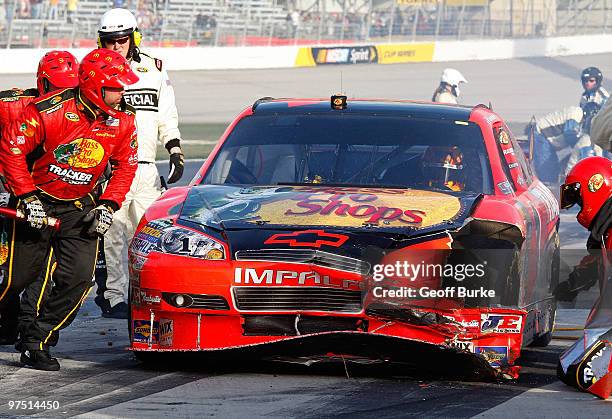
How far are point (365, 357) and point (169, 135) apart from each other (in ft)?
10.7

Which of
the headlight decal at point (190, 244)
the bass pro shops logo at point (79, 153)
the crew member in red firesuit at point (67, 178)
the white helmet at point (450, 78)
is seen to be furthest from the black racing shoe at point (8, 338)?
the white helmet at point (450, 78)

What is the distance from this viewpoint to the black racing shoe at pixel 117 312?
8898 millimetres

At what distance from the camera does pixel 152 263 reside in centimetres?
639

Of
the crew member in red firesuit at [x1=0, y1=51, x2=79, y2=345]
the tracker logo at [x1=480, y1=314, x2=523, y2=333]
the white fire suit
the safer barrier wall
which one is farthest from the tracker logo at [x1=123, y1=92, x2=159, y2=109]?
the safer barrier wall

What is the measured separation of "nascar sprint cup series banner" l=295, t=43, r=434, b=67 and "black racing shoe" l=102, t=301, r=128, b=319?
36.0 metres

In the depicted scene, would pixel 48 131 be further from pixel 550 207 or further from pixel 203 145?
pixel 203 145

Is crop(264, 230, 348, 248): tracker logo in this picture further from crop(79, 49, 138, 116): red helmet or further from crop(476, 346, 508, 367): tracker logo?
crop(79, 49, 138, 116): red helmet

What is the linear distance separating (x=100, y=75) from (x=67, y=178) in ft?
1.84

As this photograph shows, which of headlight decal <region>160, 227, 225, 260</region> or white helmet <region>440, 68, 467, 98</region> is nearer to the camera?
headlight decal <region>160, 227, 225, 260</region>

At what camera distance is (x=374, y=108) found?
26.1 feet

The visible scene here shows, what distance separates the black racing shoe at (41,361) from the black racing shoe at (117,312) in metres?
2.15

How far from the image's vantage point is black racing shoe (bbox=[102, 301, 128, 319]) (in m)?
8.90

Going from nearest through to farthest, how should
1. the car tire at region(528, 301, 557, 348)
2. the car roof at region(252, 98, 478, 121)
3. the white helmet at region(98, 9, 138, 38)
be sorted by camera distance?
1. the car tire at region(528, 301, 557, 348)
2. the car roof at region(252, 98, 478, 121)
3. the white helmet at region(98, 9, 138, 38)

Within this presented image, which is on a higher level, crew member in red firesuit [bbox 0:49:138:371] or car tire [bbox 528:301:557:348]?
crew member in red firesuit [bbox 0:49:138:371]
